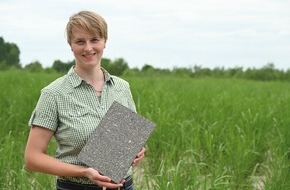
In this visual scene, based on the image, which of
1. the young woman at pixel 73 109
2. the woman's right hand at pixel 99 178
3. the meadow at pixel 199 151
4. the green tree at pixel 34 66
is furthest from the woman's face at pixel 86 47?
the green tree at pixel 34 66

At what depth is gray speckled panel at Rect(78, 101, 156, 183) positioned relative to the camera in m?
1.51

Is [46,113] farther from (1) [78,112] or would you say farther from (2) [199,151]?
(2) [199,151]

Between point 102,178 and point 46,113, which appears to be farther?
→ point 46,113

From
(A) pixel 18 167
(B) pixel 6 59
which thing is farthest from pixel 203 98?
(B) pixel 6 59

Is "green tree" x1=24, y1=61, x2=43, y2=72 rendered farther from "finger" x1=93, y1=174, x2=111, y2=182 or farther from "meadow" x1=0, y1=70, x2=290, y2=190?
"finger" x1=93, y1=174, x2=111, y2=182

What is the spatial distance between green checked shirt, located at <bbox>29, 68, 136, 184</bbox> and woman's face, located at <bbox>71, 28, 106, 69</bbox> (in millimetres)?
73

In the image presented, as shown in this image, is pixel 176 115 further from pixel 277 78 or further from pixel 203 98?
pixel 277 78

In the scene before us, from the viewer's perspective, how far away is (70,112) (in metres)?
1.61

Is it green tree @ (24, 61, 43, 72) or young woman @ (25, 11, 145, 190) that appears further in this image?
green tree @ (24, 61, 43, 72)

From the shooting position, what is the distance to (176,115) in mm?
4262

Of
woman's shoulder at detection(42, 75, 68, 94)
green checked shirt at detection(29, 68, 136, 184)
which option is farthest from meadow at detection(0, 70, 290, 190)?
woman's shoulder at detection(42, 75, 68, 94)

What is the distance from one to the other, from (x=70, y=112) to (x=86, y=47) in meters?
0.22

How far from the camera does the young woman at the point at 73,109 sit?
1586 mm

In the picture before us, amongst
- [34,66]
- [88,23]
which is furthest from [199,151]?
[34,66]
